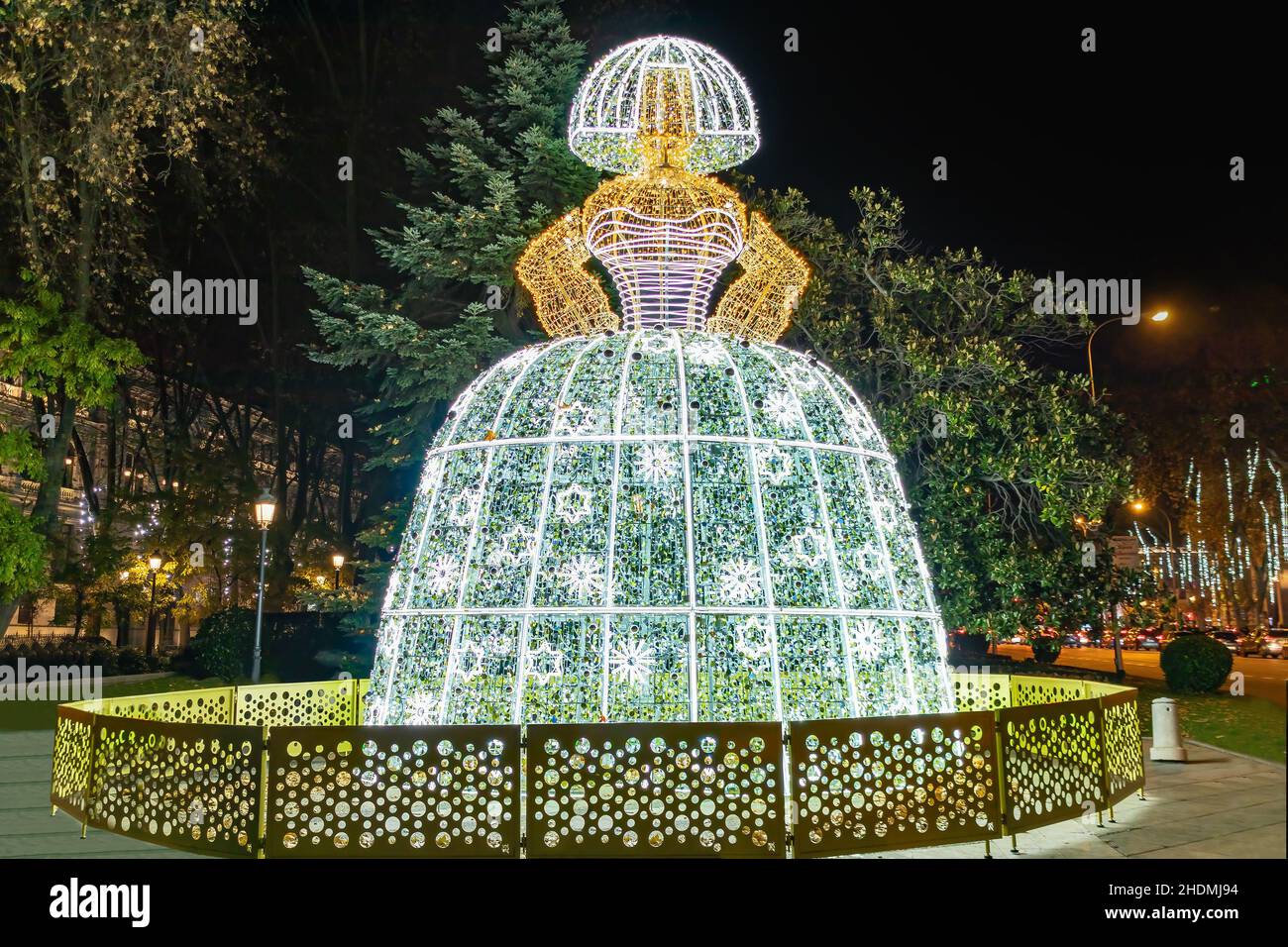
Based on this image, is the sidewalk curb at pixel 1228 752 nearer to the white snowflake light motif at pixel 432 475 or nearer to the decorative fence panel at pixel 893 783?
Result: the decorative fence panel at pixel 893 783

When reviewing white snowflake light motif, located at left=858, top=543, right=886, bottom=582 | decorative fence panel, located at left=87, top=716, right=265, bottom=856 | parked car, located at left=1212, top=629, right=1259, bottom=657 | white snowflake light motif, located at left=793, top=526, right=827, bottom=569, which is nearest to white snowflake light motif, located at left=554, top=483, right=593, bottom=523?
white snowflake light motif, located at left=793, top=526, right=827, bottom=569

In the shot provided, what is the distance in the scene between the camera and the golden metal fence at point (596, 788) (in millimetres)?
7238

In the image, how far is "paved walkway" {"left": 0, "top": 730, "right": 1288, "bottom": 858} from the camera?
7.89 m

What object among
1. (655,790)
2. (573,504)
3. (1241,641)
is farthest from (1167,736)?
(1241,641)

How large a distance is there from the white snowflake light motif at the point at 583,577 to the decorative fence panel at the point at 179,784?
2.51 m

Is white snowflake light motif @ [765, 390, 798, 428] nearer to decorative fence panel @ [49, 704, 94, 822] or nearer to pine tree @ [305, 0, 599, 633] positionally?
decorative fence panel @ [49, 704, 94, 822]

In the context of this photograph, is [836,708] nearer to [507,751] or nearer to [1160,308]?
[507,751]

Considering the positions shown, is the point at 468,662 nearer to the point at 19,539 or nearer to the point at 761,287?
the point at 761,287

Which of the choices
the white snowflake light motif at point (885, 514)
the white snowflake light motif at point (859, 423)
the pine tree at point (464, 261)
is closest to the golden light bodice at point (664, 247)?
the white snowflake light motif at point (859, 423)

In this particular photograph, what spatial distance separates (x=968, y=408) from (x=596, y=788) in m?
11.8

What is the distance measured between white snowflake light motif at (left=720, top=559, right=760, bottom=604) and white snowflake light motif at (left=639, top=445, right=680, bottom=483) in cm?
87

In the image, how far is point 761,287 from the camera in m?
10.9

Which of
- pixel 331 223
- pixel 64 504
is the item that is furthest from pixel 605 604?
pixel 64 504

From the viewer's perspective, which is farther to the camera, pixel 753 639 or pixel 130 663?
pixel 130 663
